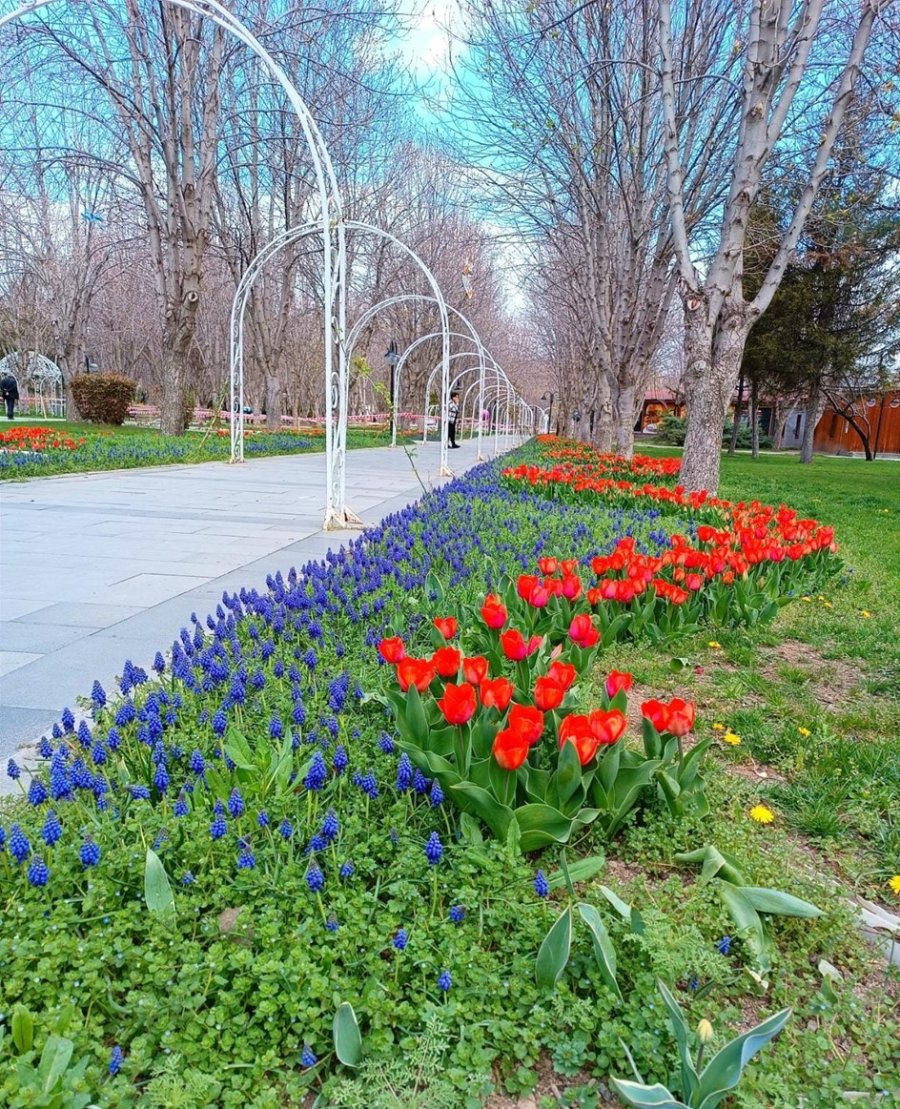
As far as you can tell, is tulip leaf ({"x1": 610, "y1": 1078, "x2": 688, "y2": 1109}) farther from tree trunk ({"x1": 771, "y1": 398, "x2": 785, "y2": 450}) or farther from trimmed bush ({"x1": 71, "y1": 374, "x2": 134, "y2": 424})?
tree trunk ({"x1": 771, "y1": 398, "x2": 785, "y2": 450})

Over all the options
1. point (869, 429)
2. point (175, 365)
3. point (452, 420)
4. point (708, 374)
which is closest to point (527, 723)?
point (708, 374)

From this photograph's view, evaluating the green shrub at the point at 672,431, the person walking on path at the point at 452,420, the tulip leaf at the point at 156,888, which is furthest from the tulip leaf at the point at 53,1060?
the green shrub at the point at 672,431

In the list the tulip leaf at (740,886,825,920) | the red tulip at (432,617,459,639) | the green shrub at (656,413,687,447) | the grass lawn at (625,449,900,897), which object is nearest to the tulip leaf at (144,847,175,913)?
A: the red tulip at (432,617,459,639)

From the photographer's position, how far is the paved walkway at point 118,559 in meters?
3.18

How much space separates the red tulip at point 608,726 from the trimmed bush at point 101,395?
23.9 meters

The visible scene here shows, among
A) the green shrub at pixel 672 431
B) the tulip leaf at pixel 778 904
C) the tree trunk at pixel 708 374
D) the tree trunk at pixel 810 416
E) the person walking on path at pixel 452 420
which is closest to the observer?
the tulip leaf at pixel 778 904

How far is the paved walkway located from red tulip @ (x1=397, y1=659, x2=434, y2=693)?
53.3 inches

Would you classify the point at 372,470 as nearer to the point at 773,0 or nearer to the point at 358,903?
the point at 773,0

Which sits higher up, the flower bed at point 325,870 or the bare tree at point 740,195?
the bare tree at point 740,195

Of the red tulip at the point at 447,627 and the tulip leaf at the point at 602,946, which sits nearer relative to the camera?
the tulip leaf at the point at 602,946

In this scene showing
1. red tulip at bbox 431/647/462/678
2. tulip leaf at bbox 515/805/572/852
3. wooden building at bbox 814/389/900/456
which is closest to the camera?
tulip leaf at bbox 515/805/572/852

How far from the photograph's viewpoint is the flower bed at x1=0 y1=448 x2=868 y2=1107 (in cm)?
138

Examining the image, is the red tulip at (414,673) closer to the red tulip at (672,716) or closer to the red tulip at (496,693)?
the red tulip at (496,693)

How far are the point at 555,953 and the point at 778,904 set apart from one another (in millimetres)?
611
